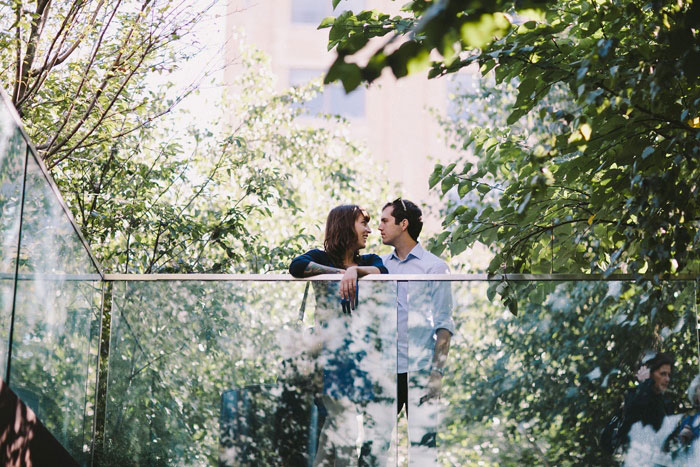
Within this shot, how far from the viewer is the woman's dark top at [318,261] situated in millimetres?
6021

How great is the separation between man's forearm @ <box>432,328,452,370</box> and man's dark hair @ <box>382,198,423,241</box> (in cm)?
82

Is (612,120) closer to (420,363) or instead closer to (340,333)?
(420,363)

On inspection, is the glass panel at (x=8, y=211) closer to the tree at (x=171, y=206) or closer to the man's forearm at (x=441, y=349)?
the man's forearm at (x=441, y=349)

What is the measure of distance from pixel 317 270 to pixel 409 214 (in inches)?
30.2

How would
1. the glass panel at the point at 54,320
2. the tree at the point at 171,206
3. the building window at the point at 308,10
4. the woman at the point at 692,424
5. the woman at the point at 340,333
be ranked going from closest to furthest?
→ 1. the glass panel at the point at 54,320
2. the woman at the point at 692,424
3. the woman at the point at 340,333
4. the tree at the point at 171,206
5. the building window at the point at 308,10

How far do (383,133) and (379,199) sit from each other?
10.6 m

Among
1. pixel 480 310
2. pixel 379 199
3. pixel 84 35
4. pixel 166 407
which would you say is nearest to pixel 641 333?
pixel 480 310

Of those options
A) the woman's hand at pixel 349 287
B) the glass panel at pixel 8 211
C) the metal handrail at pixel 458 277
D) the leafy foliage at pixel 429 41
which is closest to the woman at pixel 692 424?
the metal handrail at pixel 458 277

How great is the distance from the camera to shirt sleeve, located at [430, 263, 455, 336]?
5.89 m

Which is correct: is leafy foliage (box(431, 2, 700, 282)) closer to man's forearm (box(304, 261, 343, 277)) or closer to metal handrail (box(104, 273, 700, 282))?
metal handrail (box(104, 273, 700, 282))

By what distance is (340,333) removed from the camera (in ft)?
19.5

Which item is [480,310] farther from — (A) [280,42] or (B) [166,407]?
(A) [280,42]

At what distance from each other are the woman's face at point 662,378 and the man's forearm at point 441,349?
120 cm

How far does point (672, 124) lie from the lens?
481 cm
